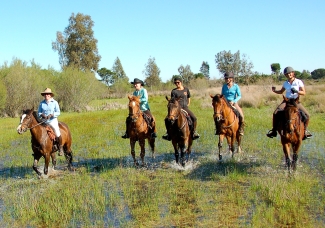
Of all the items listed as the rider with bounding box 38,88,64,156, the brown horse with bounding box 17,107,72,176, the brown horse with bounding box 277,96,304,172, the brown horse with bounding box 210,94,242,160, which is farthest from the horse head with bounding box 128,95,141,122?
the brown horse with bounding box 277,96,304,172

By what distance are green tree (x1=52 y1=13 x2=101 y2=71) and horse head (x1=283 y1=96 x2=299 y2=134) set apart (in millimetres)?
52774

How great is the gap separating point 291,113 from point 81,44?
5454 centimetres

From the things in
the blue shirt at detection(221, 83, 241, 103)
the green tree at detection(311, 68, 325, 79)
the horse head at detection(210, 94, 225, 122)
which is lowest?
the horse head at detection(210, 94, 225, 122)

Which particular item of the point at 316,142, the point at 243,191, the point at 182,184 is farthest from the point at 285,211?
the point at 316,142

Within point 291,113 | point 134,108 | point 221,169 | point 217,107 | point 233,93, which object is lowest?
point 221,169

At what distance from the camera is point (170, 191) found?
7949mm

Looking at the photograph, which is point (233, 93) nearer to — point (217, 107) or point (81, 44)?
point (217, 107)

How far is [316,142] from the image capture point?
1345 centimetres

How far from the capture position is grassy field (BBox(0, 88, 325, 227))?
6.30 meters

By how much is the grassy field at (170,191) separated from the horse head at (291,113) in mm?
1239

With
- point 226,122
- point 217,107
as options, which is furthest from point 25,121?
point 226,122

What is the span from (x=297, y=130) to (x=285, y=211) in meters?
3.27

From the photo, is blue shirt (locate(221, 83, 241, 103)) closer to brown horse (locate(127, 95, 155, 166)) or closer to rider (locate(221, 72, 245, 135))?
rider (locate(221, 72, 245, 135))

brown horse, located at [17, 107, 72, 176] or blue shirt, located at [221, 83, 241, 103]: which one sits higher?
blue shirt, located at [221, 83, 241, 103]
